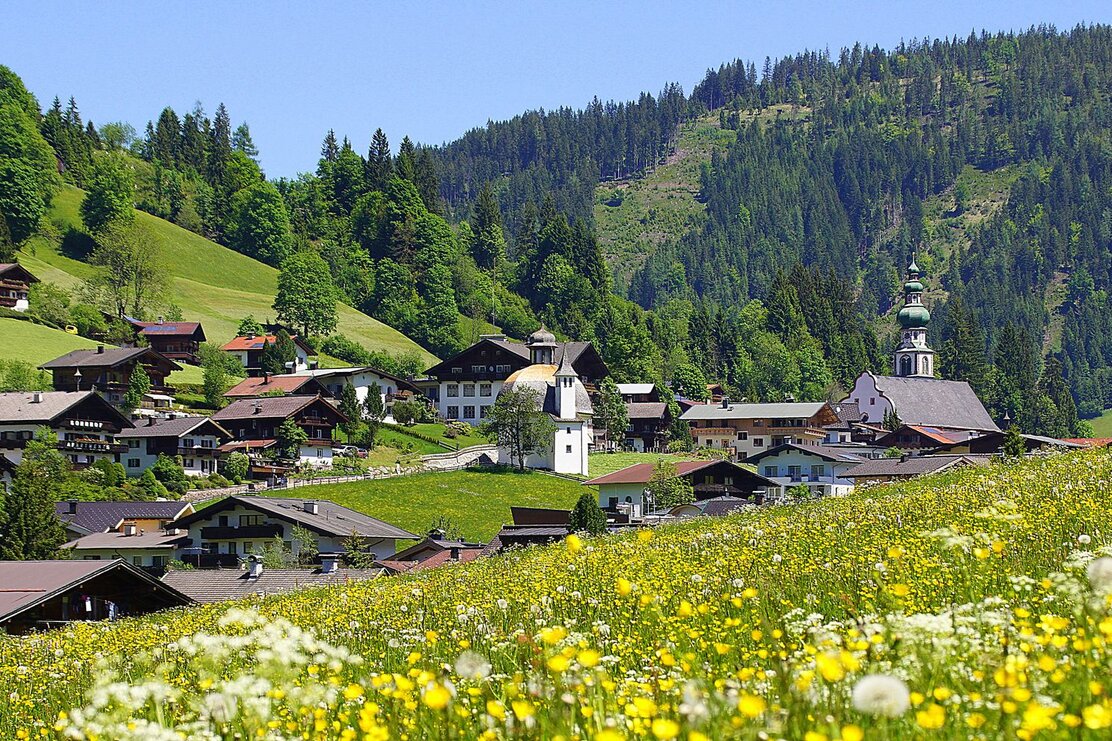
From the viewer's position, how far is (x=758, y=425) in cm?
11438

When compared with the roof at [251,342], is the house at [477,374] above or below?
below

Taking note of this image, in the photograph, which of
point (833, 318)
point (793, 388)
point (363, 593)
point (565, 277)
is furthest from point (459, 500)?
point (833, 318)

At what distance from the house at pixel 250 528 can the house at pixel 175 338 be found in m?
54.0

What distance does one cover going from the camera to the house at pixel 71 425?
81000mm

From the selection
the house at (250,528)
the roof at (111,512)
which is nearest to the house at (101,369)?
the roof at (111,512)

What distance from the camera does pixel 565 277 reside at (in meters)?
175

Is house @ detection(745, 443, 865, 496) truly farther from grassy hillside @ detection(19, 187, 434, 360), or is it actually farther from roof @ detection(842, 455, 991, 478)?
grassy hillside @ detection(19, 187, 434, 360)

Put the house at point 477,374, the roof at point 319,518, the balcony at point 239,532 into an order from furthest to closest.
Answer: the house at point 477,374, the balcony at point 239,532, the roof at point 319,518

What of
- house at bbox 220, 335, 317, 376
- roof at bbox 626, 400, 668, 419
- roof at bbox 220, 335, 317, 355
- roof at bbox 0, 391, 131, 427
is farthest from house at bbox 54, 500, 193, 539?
roof at bbox 626, 400, 668, 419

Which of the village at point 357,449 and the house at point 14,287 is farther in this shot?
the house at point 14,287

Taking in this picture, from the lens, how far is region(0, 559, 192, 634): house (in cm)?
2836

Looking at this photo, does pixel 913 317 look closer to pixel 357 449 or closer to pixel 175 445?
pixel 357 449

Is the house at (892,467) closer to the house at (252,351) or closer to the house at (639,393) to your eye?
the house at (639,393)

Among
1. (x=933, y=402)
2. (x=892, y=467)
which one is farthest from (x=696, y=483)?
(x=933, y=402)
